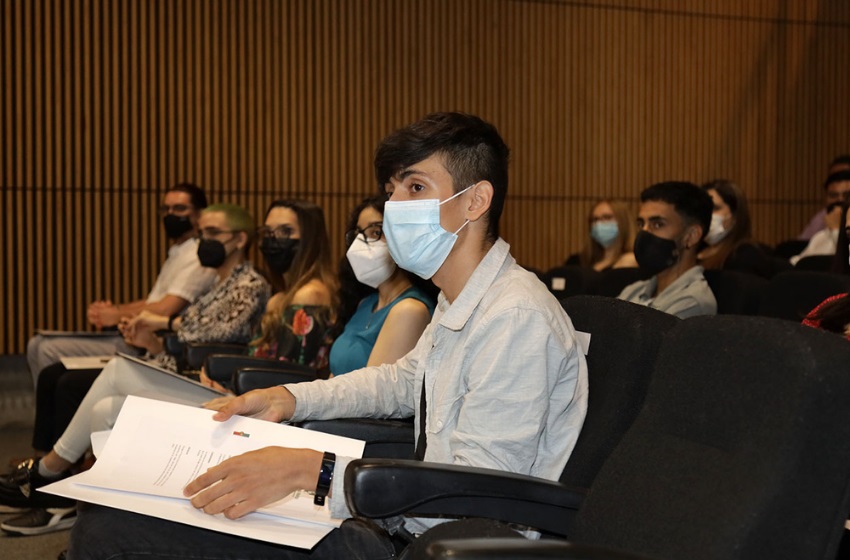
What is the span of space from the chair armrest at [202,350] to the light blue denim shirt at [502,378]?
2.29m

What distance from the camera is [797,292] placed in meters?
3.38

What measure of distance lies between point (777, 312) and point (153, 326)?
3.14 metres

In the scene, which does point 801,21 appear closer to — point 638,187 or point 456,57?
point 638,187

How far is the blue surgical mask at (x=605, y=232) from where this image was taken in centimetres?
655

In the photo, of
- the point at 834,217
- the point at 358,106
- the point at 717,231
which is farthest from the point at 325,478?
the point at 358,106

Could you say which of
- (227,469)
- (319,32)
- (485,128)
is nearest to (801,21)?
(319,32)

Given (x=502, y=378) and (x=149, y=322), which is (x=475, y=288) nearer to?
(x=502, y=378)

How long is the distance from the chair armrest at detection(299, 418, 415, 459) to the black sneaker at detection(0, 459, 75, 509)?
6.02 ft

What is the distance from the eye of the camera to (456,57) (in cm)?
775

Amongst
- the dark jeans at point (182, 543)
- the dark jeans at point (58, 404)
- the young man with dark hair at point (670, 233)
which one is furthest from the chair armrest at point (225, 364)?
the dark jeans at point (182, 543)

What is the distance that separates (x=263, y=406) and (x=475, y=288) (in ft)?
1.95

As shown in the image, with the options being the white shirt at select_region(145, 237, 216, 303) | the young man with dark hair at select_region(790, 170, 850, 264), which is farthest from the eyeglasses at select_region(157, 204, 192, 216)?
the young man with dark hair at select_region(790, 170, 850, 264)

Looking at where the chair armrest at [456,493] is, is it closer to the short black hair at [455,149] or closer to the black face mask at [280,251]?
the short black hair at [455,149]

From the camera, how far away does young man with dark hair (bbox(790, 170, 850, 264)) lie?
19.9 feet
